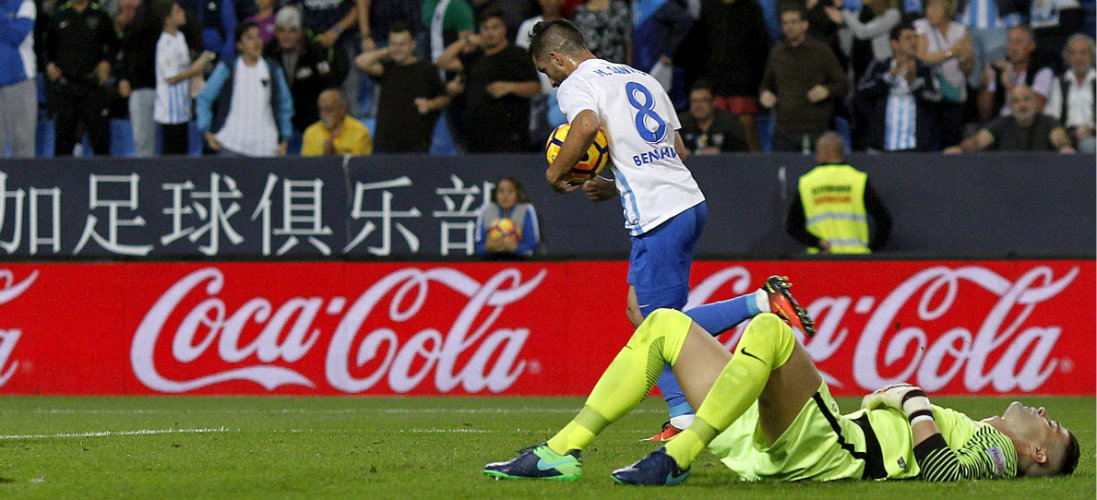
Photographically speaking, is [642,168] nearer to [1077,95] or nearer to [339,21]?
[1077,95]

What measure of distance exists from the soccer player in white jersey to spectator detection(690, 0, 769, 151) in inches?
290

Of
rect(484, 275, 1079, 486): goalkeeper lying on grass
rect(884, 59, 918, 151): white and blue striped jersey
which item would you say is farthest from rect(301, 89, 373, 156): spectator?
rect(484, 275, 1079, 486): goalkeeper lying on grass

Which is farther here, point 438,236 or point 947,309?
point 438,236

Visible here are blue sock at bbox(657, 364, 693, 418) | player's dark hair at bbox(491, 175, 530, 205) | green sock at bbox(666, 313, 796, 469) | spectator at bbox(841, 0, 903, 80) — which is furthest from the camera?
spectator at bbox(841, 0, 903, 80)

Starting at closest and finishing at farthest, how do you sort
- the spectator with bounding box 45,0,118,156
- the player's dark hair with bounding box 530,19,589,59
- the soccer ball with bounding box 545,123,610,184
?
the soccer ball with bounding box 545,123,610,184
the player's dark hair with bounding box 530,19,589,59
the spectator with bounding box 45,0,118,156

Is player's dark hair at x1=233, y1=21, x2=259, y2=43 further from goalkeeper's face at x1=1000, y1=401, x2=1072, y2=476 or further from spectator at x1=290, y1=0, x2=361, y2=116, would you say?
goalkeeper's face at x1=1000, y1=401, x2=1072, y2=476

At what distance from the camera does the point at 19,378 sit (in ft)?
42.7

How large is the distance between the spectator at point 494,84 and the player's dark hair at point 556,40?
6921 mm

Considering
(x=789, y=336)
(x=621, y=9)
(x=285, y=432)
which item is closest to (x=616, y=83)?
(x=789, y=336)

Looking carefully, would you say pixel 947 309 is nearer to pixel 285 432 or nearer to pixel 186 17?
pixel 285 432

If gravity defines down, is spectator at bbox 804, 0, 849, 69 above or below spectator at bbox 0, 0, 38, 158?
above

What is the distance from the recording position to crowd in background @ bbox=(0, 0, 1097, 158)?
1434cm

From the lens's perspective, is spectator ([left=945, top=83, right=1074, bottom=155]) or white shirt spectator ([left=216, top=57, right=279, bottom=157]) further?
white shirt spectator ([left=216, top=57, right=279, bottom=157])

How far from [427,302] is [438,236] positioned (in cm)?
208
